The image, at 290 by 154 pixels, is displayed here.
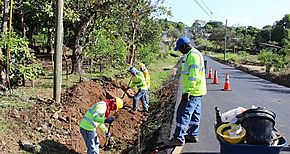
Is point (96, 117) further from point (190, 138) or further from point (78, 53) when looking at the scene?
point (78, 53)

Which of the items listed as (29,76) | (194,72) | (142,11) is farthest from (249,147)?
(142,11)

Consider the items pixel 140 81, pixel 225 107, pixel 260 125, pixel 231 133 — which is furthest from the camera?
pixel 140 81

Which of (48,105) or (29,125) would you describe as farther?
(48,105)

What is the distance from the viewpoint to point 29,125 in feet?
30.3

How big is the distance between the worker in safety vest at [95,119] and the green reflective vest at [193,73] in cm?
169

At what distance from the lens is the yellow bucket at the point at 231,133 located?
17.6 feet

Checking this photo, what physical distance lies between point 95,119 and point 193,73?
91.5 inches

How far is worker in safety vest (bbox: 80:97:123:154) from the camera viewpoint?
7.73 m

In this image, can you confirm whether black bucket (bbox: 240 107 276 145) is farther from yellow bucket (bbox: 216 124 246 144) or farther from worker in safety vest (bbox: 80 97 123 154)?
worker in safety vest (bbox: 80 97 123 154)

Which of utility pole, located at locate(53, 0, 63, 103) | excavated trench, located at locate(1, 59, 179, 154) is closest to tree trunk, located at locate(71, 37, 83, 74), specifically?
excavated trench, located at locate(1, 59, 179, 154)

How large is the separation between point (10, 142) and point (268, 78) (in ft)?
78.0

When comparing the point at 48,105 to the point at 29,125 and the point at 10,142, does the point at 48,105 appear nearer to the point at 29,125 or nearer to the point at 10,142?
the point at 29,125

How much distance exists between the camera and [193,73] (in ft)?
21.7

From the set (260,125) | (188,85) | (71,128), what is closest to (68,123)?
(71,128)
